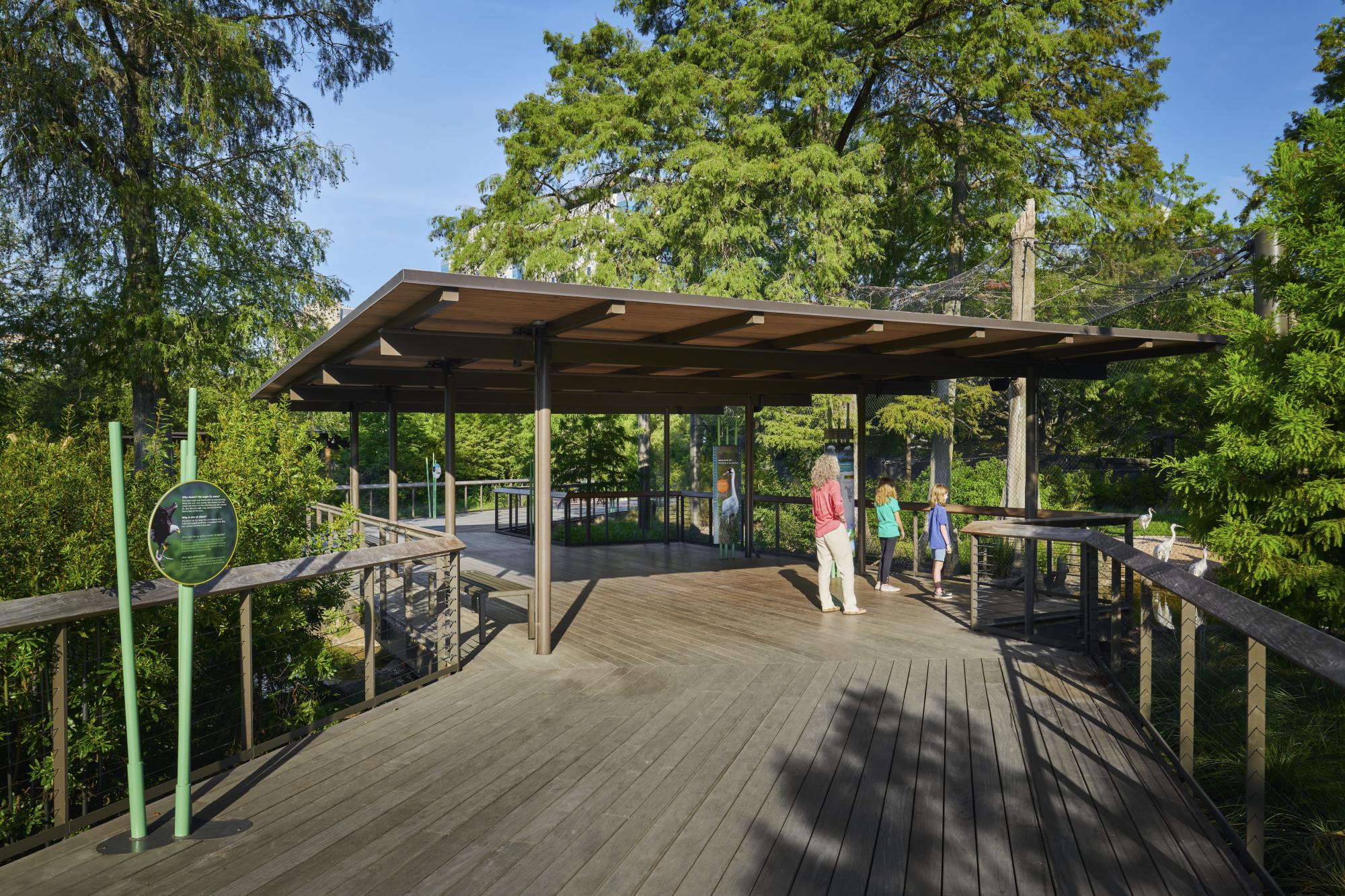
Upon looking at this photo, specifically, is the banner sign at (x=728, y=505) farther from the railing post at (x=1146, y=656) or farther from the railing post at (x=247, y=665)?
the railing post at (x=247, y=665)

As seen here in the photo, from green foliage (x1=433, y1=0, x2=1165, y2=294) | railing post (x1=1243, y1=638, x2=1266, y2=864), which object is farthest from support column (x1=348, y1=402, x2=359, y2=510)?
railing post (x1=1243, y1=638, x2=1266, y2=864)

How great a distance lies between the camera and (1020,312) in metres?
12.2

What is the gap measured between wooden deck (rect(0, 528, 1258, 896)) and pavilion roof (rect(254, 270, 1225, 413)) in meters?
Answer: 2.38

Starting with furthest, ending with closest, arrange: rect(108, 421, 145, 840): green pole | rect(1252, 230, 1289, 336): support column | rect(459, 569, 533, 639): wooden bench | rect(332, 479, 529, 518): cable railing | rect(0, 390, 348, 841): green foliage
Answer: rect(332, 479, 529, 518): cable railing → rect(1252, 230, 1289, 336): support column → rect(459, 569, 533, 639): wooden bench → rect(0, 390, 348, 841): green foliage → rect(108, 421, 145, 840): green pole

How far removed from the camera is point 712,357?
7738 millimetres

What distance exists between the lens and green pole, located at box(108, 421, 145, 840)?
9.34 ft

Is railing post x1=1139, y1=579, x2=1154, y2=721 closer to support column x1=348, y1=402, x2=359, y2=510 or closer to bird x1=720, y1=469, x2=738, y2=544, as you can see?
bird x1=720, y1=469, x2=738, y2=544

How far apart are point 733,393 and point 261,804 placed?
29.1ft

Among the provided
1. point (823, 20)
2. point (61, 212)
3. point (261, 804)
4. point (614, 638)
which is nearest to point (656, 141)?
point (823, 20)

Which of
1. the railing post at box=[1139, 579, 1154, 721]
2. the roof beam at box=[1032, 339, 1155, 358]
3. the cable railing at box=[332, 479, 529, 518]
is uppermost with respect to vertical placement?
the roof beam at box=[1032, 339, 1155, 358]

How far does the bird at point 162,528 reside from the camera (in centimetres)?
285

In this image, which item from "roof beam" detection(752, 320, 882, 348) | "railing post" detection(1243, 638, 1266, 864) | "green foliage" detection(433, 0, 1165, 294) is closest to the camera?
"railing post" detection(1243, 638, 1266, 864)

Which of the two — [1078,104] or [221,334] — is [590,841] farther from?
[1078,104]

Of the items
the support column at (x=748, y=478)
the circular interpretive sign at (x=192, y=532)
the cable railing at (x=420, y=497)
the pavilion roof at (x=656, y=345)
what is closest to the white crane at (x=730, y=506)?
the support column at (x=748, y=478)
